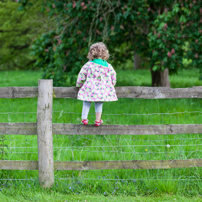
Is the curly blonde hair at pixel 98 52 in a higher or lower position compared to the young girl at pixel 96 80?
higher

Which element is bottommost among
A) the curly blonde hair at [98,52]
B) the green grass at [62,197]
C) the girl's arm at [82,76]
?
the green grass at [62,197]

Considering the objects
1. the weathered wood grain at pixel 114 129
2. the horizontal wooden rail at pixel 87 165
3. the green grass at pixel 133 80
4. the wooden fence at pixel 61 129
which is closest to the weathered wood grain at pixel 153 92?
the wooden fence at pixel 61 129

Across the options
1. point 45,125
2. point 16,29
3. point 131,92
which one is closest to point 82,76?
point 131,92

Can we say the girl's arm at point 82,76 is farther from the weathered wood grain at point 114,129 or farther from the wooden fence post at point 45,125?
the weathered wood grain at point 114,129

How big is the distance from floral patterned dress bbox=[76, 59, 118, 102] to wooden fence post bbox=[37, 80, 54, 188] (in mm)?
390

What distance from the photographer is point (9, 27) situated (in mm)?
22375

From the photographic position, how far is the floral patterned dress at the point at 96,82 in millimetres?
4043

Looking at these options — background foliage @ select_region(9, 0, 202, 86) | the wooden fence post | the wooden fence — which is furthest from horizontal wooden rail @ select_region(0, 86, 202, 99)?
background foliage @ select_region(9, 0, 202, 86)

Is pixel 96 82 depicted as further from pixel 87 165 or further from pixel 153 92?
pixel 87 165

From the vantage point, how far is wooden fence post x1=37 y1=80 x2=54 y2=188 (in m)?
4.02

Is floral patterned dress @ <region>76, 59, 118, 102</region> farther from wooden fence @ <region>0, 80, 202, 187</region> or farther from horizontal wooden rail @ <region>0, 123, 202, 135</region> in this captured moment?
horizontal wooden rail @ <region>0, 123, 202, 135</region>

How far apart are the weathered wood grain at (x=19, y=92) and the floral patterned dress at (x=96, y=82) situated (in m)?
0.58

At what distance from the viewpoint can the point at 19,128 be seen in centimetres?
413

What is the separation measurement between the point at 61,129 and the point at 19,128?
0.54m
